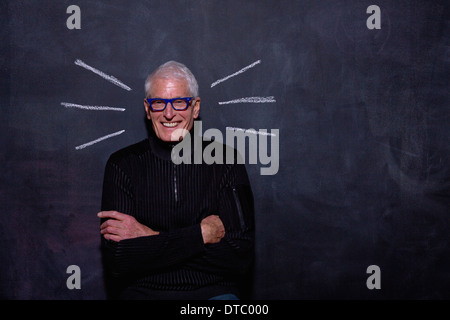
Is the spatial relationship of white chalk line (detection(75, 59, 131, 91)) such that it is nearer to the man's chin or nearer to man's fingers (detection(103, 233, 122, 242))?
the man's chin

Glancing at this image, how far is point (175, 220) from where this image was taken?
1671 millimetres

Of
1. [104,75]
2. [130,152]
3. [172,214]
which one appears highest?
[104,75]

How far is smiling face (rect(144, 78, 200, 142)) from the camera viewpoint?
1.64 meters

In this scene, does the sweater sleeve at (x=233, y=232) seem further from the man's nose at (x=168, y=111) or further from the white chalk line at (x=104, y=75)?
the white chalk line at (x=104, y=75)

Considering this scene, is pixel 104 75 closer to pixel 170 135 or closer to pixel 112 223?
pixel 170 135

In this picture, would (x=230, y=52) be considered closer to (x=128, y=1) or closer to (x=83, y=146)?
(x=128, y=1)

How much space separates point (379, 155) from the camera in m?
2.08

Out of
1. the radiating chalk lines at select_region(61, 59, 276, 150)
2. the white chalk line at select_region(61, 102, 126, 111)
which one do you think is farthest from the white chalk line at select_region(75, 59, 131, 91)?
the white chalk line at select_region(61, 102, 126, 111)

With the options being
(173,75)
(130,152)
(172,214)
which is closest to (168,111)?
(173,75)

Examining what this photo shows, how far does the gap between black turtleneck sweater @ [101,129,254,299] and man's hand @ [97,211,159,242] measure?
0.03 m

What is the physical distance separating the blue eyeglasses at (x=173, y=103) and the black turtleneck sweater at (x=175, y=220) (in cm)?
14

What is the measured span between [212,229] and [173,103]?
0.51 metres
